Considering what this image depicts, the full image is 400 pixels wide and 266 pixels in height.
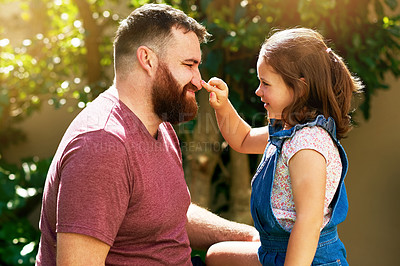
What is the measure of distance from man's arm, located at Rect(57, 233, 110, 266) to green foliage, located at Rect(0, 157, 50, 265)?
7.43ft

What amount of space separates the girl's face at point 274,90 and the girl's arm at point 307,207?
27cm

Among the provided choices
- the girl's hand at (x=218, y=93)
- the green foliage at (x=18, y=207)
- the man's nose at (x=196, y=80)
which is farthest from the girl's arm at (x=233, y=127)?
the green foliage at (x=18, y=207)

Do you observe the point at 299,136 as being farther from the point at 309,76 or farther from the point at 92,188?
the point at 92,188

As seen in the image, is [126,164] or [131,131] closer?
[126,164]

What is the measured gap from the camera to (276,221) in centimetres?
186

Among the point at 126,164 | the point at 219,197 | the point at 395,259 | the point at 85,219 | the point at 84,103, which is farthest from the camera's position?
the point at 219,197

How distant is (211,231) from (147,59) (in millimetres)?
812

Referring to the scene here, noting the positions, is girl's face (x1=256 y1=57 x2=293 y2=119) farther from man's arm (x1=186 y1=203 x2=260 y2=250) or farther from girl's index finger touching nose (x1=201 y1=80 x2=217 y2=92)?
man's arm (x1=186 y1=203 x2=260 y2=250)

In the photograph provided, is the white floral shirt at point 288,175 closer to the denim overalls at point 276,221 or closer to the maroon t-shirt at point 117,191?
the denim overalls at point 276,221

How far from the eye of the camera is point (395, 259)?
395cm

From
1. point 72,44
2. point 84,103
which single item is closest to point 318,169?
point 84,103

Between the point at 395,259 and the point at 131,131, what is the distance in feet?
9.72

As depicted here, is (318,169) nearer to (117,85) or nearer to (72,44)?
(117,85)

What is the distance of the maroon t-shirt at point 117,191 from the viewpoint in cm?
155
